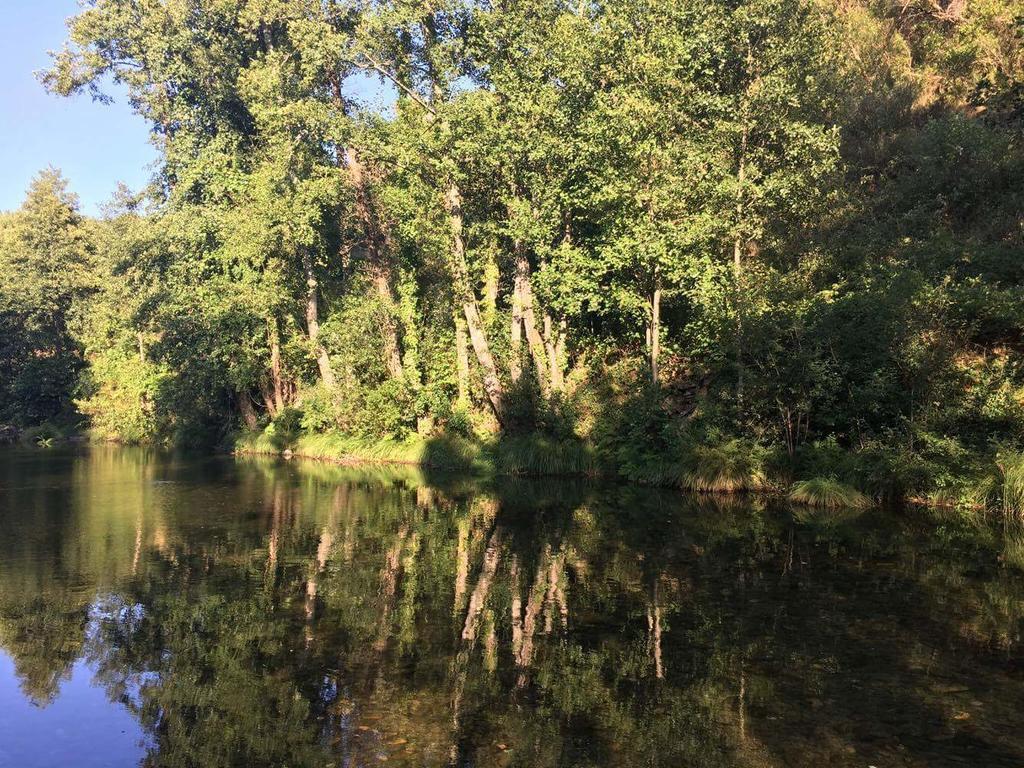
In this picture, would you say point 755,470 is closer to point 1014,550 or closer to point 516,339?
point 1014,550

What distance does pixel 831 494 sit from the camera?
62.5ft

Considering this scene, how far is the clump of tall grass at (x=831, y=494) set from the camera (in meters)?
18.9

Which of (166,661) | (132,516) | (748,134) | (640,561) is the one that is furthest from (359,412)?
(166,661)

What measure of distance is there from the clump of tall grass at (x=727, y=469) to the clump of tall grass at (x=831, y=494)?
1.62 meters

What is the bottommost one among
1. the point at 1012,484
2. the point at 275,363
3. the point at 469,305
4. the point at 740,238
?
the point at 1012,484

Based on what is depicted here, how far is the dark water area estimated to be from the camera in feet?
23.2

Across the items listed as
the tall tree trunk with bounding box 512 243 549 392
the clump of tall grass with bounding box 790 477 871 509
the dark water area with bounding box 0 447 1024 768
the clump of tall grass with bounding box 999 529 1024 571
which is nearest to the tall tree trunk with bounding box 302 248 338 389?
the tall tree trunk with bounding box 512 243 549 392

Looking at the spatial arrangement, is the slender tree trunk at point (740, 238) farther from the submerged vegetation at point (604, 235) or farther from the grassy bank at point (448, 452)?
the grassy bank at point (448, 452)

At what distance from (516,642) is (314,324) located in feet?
97.9

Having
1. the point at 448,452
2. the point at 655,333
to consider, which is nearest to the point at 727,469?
the point at 655,333

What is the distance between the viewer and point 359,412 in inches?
1313

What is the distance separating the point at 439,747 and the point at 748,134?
21420mm

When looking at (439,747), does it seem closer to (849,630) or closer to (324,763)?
(324,763)

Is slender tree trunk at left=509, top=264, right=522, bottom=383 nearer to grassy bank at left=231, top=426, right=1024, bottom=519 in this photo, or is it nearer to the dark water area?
grassy bank at left=231, top=426, right=1024, bottom=519
